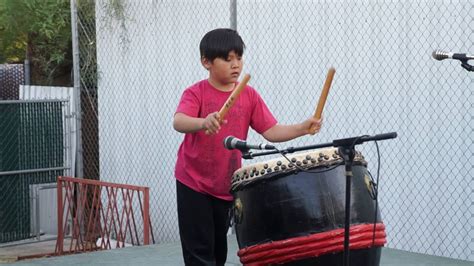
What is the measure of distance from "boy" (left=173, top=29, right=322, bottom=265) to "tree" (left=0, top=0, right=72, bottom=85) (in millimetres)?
8942

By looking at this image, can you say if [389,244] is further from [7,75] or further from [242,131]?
[7,75]

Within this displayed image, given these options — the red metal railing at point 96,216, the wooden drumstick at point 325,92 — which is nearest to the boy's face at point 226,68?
the wooden drumstick at point 325,92

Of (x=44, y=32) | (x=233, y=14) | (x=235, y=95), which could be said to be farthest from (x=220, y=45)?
(x=44, y=32)

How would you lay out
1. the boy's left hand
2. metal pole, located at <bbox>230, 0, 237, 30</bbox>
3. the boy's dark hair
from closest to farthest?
1. the boy's left hand
2. the boy's dark hair
3. metal pole, located at <bbox>230, 0, 237, 30</bbox>

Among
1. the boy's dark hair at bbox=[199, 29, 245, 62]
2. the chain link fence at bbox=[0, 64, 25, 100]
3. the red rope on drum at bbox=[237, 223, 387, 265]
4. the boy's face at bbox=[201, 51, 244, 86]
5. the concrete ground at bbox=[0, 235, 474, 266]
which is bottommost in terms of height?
the concrete ground at bbox=[0, 235, 474, 266]

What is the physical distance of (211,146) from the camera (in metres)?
4.72

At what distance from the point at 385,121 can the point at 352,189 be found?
10.9 feet

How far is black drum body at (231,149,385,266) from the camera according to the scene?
4152 mm

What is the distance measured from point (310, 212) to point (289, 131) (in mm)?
689

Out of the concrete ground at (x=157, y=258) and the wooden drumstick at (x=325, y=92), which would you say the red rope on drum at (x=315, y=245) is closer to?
the wooden drumstick at (x=325, y=92)

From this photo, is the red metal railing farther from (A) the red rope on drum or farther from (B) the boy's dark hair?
(A) the red rope on drum

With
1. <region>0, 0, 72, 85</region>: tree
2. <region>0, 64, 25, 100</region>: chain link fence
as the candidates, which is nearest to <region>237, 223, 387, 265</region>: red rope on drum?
<region>0, 0, 72, 85</region>: tree

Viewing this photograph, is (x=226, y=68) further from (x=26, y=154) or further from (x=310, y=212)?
(x=26, y=154)

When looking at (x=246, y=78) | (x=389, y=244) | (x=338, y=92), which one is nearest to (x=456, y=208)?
(x=389, y=244)
